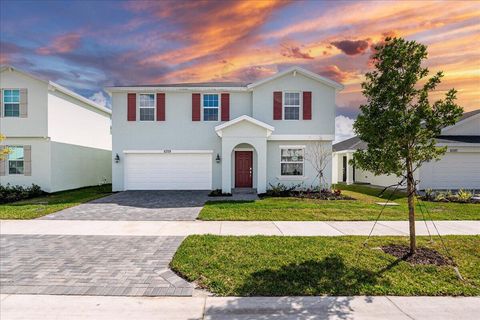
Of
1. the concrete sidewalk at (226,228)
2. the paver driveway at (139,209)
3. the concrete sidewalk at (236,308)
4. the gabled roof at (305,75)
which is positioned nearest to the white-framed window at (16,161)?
the paver driveway at (139,209)

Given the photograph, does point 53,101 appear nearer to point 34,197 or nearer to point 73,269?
point 34,197

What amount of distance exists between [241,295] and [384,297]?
2.23 m

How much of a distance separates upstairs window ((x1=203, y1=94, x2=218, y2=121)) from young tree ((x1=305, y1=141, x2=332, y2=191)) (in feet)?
20.5

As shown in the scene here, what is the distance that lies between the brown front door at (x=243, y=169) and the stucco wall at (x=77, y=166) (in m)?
11.3

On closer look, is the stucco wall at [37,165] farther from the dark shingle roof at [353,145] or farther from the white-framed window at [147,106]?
the dark shingle roof at [353,145]

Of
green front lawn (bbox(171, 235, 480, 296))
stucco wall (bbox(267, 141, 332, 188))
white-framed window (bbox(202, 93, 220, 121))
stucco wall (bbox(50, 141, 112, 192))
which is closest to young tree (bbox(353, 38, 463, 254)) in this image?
green front lawn (bbox(171, 235, 480, 296))

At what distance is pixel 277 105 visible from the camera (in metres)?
16.4

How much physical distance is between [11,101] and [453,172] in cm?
2816

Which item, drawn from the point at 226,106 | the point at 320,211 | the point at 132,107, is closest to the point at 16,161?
the point at 132,107

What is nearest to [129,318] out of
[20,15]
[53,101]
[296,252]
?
[296,252]

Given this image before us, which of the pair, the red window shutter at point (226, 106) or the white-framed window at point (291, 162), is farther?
the red window shutter at point (226, 106)

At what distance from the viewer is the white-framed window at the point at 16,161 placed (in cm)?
1609

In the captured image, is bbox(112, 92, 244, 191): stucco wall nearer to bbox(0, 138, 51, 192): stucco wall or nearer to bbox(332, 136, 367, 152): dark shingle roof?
bbox(0, 138, 51, 192): stucco wall

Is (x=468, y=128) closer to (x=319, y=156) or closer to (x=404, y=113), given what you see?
(x=319, y=156)
